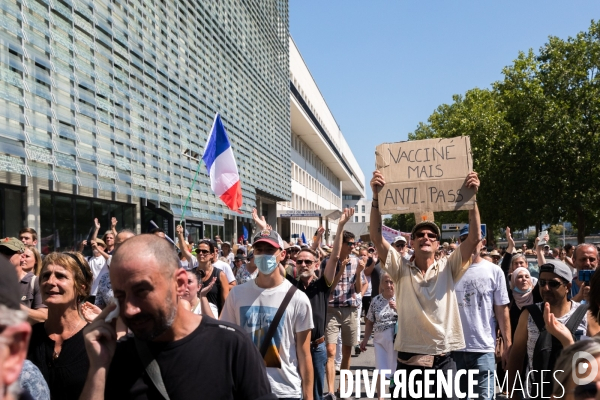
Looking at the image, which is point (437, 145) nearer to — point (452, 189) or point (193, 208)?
point (452, 189)

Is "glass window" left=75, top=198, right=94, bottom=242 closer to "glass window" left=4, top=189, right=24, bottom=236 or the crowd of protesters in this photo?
"glass window" left=4, top=189, right=24, bottom=236

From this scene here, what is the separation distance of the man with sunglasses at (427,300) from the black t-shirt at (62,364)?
253 cm

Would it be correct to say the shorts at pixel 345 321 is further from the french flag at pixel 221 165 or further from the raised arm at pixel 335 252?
the french flag at pixel 221 165

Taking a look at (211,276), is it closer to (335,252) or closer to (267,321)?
(335,252)

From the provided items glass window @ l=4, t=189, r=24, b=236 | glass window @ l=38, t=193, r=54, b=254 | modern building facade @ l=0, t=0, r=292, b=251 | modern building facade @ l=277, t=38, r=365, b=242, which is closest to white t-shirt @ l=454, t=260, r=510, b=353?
modern building facade @ l=0, t=0, r=292, b=251

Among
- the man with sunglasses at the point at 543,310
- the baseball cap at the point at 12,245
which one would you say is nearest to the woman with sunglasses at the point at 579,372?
the man with sunglasses at the point at 543,310

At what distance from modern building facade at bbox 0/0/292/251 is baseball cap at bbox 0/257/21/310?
416 inches

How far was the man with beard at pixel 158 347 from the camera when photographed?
7.47 feet

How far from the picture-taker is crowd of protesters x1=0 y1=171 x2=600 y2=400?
7.52ft

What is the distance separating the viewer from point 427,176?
5582mm

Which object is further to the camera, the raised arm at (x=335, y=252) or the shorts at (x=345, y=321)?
the shorts at (x=345, y=321)

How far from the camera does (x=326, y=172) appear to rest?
80375mm

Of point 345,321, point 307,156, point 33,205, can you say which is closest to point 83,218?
point 33,205

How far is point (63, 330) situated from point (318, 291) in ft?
11.5
